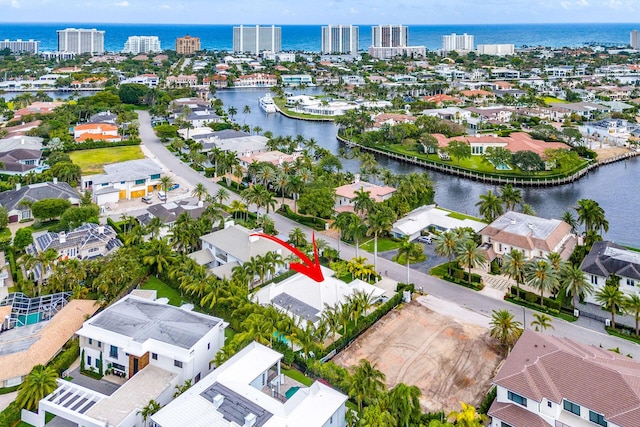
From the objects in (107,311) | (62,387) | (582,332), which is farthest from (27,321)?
(582,332)

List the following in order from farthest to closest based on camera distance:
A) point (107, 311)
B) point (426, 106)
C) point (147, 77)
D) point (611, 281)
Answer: point (147, 77)
point (426, 106)
point (611, 281)
point (107, 311)

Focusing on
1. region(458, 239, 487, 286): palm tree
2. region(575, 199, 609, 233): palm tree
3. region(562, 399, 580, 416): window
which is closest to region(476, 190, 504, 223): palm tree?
region(575, 199, 609, 233): palm tree

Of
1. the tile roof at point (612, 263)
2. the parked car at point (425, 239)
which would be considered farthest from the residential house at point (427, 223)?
the tile roof at point (612, 263)

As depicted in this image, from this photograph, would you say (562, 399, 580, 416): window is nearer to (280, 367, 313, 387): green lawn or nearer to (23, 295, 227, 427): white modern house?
(280, 367, 313, 387): green lawn

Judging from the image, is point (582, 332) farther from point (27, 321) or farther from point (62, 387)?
point (27, 321)

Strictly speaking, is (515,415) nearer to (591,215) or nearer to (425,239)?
(425,239)

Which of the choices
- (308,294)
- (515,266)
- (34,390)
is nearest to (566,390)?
(515,266)
